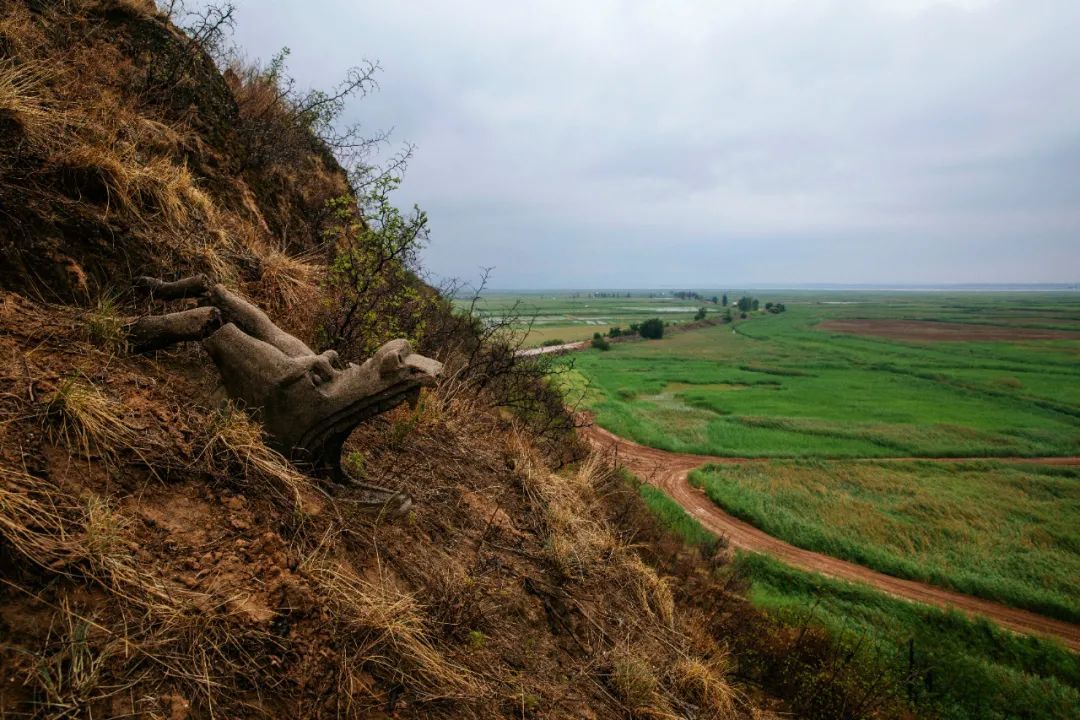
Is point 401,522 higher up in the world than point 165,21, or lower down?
lower down

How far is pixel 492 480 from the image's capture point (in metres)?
5.96

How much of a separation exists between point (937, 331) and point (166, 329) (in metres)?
95.8

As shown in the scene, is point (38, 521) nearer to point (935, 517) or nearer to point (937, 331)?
point (935, 517)

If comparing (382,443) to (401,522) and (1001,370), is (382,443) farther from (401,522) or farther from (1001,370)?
(1001,370)

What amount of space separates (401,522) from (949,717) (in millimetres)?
11840

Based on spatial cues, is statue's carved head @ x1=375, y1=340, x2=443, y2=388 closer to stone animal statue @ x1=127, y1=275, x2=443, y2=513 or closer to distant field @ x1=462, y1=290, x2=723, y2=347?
stone animal statue @ x1=127, y1=275, x2=443, y2=513

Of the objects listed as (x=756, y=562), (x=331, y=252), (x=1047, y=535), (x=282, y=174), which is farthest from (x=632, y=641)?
(x=1047, y=535)

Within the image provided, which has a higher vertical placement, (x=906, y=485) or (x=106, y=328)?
(x=106, y=328)

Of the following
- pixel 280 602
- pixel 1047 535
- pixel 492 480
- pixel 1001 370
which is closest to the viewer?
pixel 280 602

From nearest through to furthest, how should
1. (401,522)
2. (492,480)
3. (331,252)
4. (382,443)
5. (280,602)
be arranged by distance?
(280,602) < (401,522) < (382,443) < (492,480) < (331,252)

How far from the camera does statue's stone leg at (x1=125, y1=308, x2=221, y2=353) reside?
10.8 ft

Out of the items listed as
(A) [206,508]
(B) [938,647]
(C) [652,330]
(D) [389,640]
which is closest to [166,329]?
(A) [206,508]

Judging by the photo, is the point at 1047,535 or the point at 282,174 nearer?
the point at 282,174

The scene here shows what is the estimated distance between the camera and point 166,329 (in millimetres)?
3301
